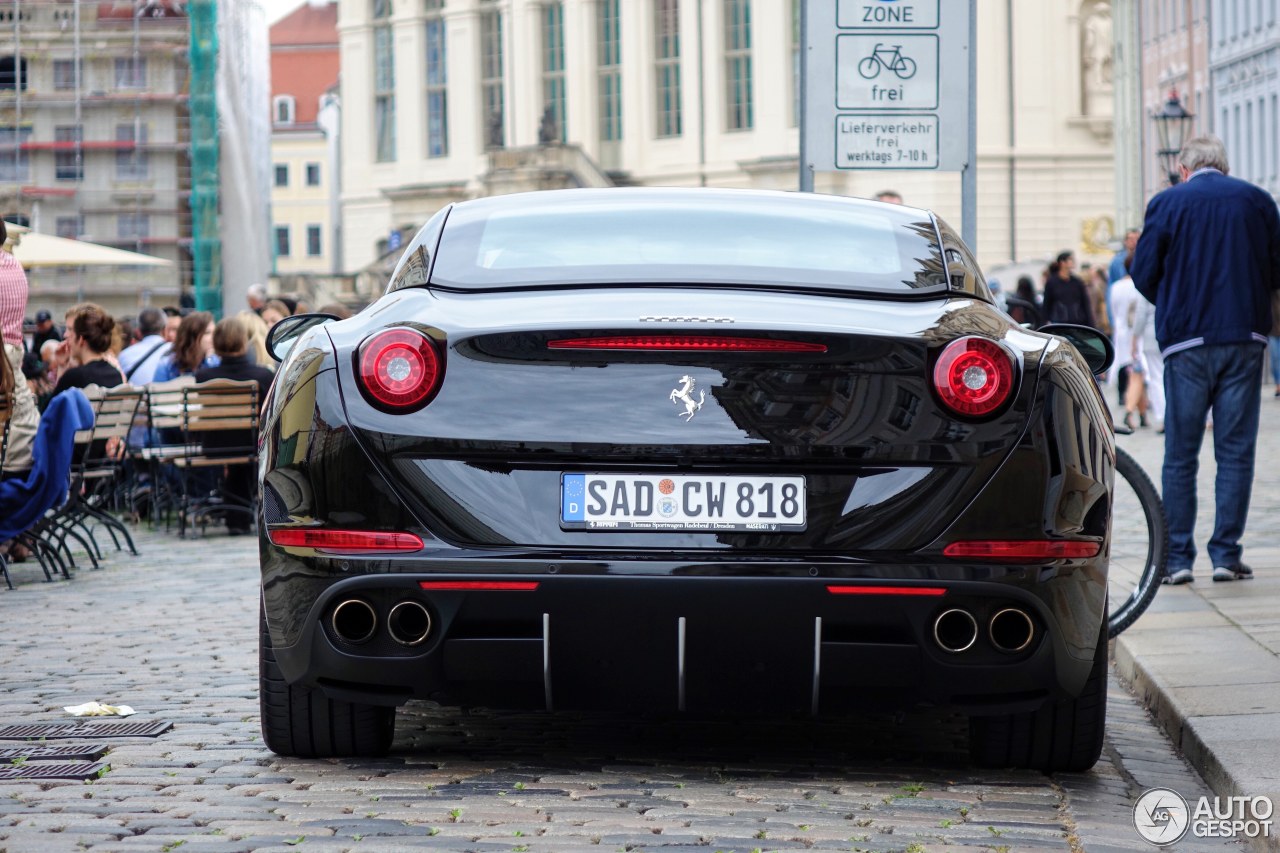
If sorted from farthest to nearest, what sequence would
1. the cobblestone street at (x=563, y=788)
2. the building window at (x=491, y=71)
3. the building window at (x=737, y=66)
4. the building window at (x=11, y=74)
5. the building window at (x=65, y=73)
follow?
the building window at (x=491, y=71), the building window at (x=737, y=66), the building window at (x=65, y=73), the building window at (x=11, y=74), the cobblestone street at (x=563, y=788)

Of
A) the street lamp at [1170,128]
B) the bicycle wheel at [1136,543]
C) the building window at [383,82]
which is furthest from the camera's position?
the building window at [383,82]

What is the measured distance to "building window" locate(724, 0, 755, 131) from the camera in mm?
70062

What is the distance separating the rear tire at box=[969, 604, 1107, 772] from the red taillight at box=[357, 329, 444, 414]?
1606 millimetres

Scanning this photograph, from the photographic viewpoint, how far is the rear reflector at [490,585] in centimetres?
462

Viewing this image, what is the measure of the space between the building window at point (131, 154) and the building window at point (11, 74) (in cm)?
204

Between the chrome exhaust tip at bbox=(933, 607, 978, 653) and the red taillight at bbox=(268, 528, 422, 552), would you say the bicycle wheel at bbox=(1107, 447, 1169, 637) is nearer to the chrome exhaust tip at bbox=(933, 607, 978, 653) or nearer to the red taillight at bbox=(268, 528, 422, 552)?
the chrome exhaust tip at bbox=(933, 607, 978, 653)

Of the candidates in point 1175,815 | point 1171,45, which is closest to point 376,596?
point 1175,815

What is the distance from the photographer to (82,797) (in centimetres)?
488

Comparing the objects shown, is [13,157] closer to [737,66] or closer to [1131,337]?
[1131,337]

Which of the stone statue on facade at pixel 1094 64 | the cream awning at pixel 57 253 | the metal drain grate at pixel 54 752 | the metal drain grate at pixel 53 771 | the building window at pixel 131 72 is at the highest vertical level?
the stone statue on facade at pixel 1094 64

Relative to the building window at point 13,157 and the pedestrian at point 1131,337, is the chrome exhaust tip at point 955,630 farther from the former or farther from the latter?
the building window at point 13,157

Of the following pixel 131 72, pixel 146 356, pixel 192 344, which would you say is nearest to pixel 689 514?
pixel 192 344

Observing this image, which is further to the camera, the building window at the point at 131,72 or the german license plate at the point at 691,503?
the building window at the point at 131,72

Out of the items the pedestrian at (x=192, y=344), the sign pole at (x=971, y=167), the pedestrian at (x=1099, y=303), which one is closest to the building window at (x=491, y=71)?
the pedestrian at (x=1099, y=303)
